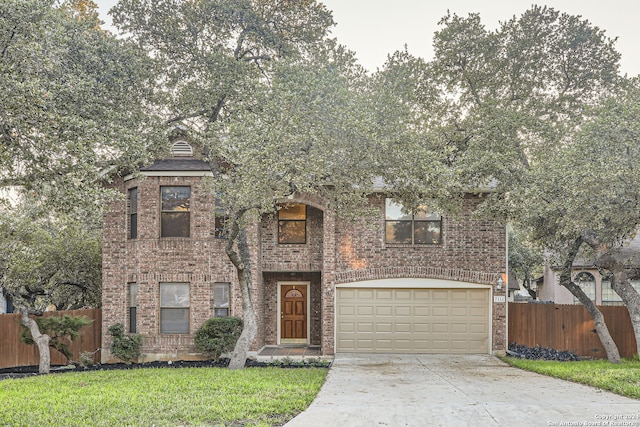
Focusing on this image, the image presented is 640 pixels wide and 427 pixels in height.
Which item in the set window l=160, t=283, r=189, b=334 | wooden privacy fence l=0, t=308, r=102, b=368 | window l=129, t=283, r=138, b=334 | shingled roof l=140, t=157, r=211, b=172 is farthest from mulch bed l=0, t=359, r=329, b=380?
shingled roof l=140, t=157, r=211, b=172

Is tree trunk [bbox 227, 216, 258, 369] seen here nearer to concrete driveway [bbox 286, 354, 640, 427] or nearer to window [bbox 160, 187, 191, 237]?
concrete driveway [bbox 286, 354, 640, 427]

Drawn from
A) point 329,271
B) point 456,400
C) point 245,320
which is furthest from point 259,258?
point 456,400

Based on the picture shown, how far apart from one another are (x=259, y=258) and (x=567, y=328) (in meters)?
9.25

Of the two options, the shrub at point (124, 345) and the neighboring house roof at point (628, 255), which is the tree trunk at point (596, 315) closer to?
the neighboring house roof at point (628, 255)

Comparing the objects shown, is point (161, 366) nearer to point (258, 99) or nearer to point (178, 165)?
point (178, 165)

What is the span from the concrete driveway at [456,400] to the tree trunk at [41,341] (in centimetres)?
700

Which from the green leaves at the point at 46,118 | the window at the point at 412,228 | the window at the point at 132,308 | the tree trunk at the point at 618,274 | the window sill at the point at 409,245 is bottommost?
the window at the point at 132,308

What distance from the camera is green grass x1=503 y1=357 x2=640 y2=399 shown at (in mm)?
10242

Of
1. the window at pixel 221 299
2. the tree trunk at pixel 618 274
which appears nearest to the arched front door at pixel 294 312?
the window at pixel 221 299

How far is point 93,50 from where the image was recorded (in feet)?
36.8

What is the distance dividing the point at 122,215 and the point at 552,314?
42.1 ft

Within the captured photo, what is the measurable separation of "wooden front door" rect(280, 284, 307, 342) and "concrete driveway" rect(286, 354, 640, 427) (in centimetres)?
456

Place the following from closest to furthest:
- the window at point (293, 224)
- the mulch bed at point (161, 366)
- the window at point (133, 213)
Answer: the mulch bed at point (161, 366), the window at point (133, 213), the window at point (293, 224)

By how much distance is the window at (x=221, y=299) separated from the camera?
51.8ft
